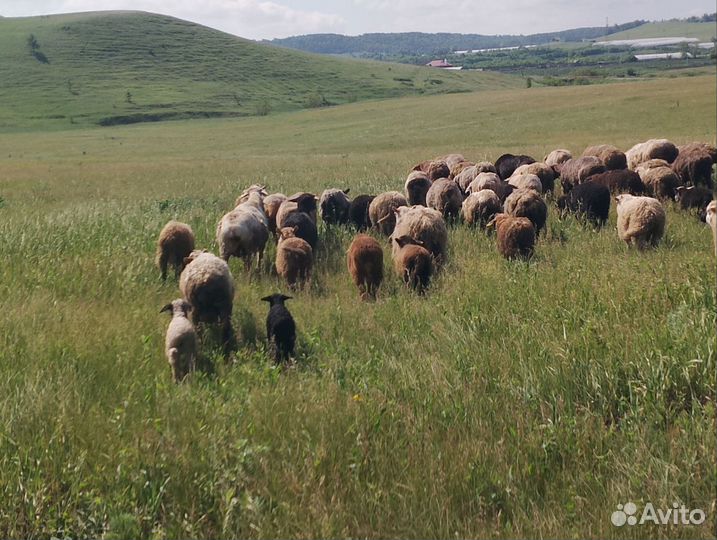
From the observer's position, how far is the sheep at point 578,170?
51.0 feet

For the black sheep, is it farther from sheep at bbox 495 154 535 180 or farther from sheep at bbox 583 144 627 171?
sheep at bbox 583 144 627 171

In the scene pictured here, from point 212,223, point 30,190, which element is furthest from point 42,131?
point 212,223

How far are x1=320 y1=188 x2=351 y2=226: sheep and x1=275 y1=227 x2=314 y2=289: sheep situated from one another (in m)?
4.01

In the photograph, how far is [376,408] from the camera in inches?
178

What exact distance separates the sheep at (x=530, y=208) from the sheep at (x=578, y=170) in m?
4.17

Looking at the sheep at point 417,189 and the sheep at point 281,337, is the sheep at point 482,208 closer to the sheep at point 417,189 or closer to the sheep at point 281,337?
the sheep at point 417,189

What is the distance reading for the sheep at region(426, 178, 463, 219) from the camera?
1336 centimetres

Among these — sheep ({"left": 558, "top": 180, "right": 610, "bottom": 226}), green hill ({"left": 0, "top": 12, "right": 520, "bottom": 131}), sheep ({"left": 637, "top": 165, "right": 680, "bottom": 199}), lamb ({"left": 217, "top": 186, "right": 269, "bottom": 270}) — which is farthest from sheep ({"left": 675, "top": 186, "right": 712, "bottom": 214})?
green hill ({"left": 0, "top": 12, "right": 520, "bottom": 131})

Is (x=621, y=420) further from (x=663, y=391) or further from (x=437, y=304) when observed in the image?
(x=437, y=304)

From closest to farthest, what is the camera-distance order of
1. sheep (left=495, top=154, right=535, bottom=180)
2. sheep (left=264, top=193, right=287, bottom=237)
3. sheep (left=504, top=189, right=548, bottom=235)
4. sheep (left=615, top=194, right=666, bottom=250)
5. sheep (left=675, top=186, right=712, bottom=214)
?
sheep (left=615, top=194, right=666, bottom=250) < sheep (left=504, top=189, right=548, bottom=235) < sheep (left=675, top=186, right=712, bottom=214) < sheep (left=264, top=193, right=287, bottom=237) < sheep (left=495, top=154, right=535, bottom=180)

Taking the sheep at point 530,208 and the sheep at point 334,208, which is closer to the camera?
the sheep at point 530,208

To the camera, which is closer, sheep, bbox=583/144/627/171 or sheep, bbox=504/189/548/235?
sheep, bbox=504/189/548/235

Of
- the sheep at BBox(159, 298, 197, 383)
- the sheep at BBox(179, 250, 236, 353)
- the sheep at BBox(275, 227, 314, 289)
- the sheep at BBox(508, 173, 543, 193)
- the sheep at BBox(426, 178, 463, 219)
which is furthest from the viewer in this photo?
the sheep at BBox(508, 173, 543, 193)

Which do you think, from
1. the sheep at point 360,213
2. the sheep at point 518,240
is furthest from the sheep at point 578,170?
the sheep at point 518,240
